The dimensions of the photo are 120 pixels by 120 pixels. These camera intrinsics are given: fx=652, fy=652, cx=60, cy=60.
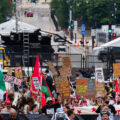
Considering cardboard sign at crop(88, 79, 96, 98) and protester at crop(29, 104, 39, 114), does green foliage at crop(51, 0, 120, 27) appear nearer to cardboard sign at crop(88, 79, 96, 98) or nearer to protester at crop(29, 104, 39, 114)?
cardboard sign at crop(88, 79, 96, 98)

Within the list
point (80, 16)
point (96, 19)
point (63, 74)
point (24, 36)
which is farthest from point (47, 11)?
point (63, 74)

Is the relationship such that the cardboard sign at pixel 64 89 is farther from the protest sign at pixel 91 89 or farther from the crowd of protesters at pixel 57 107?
the protest sign at pixel 91 89

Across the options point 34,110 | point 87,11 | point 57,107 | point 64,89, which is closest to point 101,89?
point 64,89

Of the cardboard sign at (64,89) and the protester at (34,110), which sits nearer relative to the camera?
the protester at (34,110)

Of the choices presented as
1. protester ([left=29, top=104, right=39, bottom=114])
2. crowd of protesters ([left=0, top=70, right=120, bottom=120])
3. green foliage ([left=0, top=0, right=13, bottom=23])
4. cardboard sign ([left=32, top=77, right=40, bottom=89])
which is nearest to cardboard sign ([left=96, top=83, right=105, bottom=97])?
crowd of protesters ([left=0, top=70, right=120, bottom=120])

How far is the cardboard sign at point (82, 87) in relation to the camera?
714 inches

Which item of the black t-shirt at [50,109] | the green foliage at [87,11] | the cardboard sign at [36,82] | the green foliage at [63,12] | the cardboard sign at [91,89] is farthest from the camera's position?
the green foliage at [63,12]

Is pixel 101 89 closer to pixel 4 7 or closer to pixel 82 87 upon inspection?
pixel 82 87

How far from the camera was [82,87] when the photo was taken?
720 inches

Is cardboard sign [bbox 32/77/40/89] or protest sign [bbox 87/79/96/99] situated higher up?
cardboard sign [bbox 32/77/40/89]

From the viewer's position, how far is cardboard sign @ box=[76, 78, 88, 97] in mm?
18141

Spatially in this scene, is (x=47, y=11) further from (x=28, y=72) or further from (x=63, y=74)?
(x=63, y=74)

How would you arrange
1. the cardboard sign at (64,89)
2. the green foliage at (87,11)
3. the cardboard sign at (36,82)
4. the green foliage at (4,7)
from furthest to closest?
the green foliage at (87,11) → the green foliage at (4,7) → the cardboard sign at (64,89) → the cardboard sign at (36,82)

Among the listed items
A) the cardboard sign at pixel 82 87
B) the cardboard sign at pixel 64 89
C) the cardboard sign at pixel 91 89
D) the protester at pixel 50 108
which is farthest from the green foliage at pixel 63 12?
the protester at pixel 50 108
